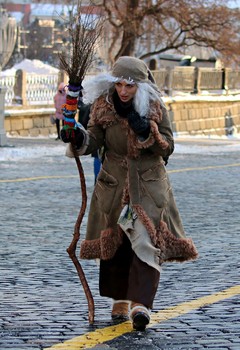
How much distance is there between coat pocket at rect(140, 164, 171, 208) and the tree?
110 feet

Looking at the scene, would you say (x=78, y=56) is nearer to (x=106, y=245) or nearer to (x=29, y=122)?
(x=106, y=245)

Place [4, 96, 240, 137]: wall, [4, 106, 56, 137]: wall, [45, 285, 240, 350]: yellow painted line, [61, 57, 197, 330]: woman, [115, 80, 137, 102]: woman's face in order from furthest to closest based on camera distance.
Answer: [4, 96, 240, 137]: wall < [4, 106, 56, 137]: wall < [115, 80, 137, 102]: woman's face < [61, 57, 197, 330]: woman < [45, 285, 240, 350]: yellow painted line

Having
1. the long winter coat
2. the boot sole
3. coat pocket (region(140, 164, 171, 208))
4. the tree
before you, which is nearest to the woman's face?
the long winter coat

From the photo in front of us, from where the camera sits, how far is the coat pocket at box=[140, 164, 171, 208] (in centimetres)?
705

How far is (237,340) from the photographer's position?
645 cm

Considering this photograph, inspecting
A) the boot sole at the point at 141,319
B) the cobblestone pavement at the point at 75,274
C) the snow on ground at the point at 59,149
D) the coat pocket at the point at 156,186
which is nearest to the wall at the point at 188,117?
the snow on ground at the point at 59,149

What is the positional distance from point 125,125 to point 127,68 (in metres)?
0.33

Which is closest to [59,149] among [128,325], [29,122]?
[29,122]

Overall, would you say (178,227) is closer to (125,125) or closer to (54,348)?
(125,125)

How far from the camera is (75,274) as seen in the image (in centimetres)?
932

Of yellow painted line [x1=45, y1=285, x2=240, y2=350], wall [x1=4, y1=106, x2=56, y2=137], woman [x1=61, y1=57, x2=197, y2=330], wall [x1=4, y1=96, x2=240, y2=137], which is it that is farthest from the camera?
wall [x1=4, y1=96, x2=240, y2=137]

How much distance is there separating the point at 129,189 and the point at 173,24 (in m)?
37.0

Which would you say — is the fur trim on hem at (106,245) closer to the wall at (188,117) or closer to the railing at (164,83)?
the wall at (188,117)

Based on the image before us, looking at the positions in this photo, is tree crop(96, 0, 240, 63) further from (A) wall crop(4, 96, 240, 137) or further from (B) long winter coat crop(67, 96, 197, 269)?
(B) long winter coat crop(67, 96, 197, 269)
